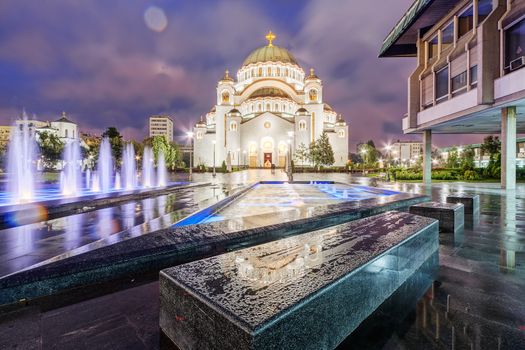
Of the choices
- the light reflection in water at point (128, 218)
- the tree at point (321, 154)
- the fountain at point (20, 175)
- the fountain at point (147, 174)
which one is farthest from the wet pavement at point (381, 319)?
the tree at point (321, 154)

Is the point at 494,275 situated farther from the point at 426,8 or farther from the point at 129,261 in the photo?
the point at 426,8

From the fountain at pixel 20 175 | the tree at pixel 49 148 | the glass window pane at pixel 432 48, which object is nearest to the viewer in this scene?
the fountain at pixel 20 175

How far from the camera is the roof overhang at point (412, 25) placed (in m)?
18.2

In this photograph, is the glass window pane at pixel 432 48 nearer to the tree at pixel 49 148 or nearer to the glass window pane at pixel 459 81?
the glass window pane at pixel 459 81

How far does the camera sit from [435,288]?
8.50 ft

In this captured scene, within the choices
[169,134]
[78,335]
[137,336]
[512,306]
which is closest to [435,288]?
[512,306]

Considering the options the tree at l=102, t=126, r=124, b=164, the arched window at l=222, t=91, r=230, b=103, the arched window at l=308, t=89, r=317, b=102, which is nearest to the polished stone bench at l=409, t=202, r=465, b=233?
the tree at l=102, t=126, r=124, b=164

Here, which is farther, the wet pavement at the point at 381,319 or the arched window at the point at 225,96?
the arched window at the point at 225,96

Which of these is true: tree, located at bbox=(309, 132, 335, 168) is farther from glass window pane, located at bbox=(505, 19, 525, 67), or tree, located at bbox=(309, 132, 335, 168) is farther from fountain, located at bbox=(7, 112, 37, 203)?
fountain, located at bbox=(7, 112, 37, 203)

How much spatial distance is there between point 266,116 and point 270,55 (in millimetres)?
17929

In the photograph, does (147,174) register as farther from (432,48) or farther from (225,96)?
(225,96)

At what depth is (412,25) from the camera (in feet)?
68.4

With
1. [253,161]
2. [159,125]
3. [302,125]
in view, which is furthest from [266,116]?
[159,125]

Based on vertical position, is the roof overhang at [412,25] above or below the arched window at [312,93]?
below
